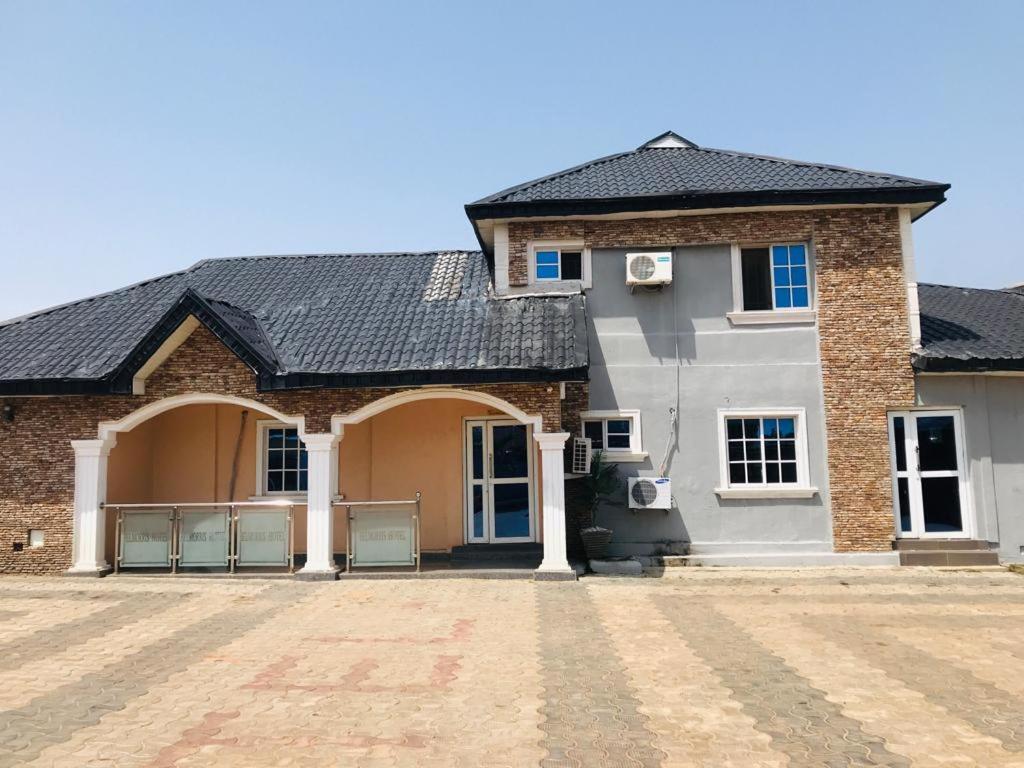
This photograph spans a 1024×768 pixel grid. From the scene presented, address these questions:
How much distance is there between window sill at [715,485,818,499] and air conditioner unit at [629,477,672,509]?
98 cm

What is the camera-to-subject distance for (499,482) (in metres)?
13.0

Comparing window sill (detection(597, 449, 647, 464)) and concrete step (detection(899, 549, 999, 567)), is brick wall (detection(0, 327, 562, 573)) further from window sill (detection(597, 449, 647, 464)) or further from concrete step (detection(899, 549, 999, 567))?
concrete step (detection(899, 549, 999, 567))

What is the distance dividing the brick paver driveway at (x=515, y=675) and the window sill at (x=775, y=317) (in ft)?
15.2

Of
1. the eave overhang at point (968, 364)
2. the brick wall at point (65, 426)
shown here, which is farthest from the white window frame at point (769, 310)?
the brick wall at point (65, 426)

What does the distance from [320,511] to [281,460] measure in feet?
8.87

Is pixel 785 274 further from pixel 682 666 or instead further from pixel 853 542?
pixel 682 666

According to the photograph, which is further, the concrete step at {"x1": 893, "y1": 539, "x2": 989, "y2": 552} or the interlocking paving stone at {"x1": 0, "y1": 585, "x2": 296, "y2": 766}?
the concrete step at {"x1": 893, "y1": 539, "x2": 989, "y2": 552}

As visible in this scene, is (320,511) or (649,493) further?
A: (649,493)

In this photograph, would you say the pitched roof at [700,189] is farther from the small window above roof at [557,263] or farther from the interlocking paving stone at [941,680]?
the interlocking paving stone at [941,680]

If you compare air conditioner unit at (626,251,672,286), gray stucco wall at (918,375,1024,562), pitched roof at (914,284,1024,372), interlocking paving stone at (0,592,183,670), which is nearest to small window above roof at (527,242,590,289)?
air conditioner unit at (626,251,672,286)

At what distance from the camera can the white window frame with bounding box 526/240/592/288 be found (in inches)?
507

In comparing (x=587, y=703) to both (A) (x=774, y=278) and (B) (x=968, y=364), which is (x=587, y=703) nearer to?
(A) (x=774, y=278)

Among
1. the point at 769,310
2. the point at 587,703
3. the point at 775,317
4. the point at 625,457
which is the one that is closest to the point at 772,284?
the point at 769,310

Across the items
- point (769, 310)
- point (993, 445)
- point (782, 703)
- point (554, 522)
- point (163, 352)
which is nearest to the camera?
point (782, 703)
